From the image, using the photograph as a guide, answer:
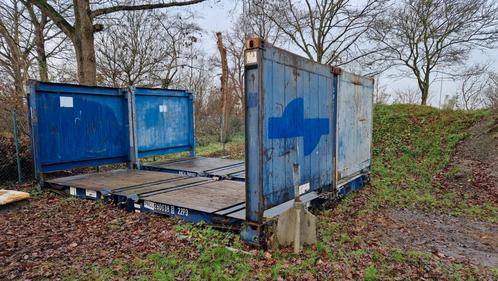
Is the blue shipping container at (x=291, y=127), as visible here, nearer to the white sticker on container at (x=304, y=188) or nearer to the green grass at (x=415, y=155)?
the white sticker on container at (x=304, y=188)

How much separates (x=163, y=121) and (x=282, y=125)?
16.2 feet

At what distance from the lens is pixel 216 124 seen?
691 inches

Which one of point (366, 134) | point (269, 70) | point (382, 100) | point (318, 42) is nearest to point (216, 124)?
point (318, 42)

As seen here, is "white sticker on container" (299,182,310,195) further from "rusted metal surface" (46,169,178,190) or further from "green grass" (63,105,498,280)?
"rusted metal surface" (46,169,178,190)

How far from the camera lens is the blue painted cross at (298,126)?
11.4 ft

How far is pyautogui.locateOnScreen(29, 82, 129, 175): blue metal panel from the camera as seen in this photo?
5.59 m

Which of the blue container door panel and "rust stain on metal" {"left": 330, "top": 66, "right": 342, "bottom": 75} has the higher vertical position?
"rust stain on metal" {"left": 330, "top": 66, "right": 342, "bottom": 75}

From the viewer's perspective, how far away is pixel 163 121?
7.79m

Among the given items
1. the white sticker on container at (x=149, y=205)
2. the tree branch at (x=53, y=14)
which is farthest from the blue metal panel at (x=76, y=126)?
the tree branch at (x=53, y=14)

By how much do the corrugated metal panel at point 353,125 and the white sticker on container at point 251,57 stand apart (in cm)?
249

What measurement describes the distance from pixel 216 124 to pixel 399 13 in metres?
10.5

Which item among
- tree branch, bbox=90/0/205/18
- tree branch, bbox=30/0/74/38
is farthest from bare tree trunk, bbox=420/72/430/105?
tree branch, bbox=30/0/74/38

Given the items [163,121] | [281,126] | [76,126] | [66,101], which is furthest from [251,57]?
[163,121]

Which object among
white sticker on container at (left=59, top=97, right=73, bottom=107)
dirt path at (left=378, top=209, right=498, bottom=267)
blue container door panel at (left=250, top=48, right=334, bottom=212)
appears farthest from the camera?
white sticker on container at (left=59, top=97, right=73, bottom=107)
